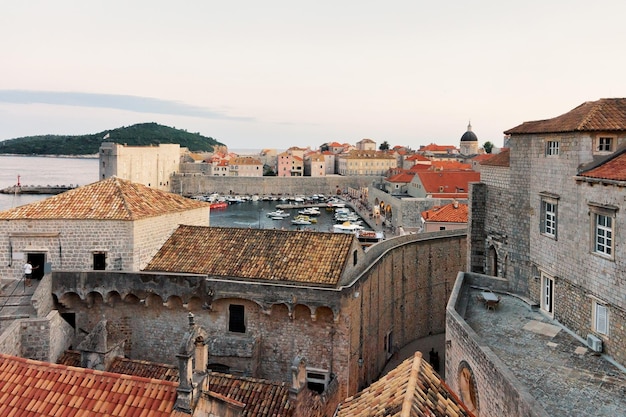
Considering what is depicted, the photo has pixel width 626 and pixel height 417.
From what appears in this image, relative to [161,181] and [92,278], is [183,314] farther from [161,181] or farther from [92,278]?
[161,181]

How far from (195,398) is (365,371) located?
10.4m

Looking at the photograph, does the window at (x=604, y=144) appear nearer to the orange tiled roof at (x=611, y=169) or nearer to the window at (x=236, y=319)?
the orange tiled roof at (x=611, y=169)

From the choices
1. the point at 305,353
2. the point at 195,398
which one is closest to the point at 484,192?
the point at 305,353

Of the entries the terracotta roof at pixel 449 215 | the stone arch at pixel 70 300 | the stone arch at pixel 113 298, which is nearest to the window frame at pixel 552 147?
the stone arch at pixel 113 298

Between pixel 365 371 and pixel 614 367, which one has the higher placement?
pixel 614 367

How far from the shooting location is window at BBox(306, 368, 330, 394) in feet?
49.1

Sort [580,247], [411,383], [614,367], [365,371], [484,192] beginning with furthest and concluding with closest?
1. [484,192]
2. [365,371]
3. [580,247]
4. [614,367]
5. [411,383]

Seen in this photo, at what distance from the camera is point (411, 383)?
22.8ft

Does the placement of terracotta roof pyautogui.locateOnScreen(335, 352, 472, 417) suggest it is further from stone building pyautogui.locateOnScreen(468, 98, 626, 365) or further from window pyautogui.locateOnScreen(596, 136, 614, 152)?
window pyautogui.locateOnScreen(596, 136, 614, 152)

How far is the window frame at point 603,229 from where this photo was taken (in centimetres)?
1123

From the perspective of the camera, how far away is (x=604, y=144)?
12750mm

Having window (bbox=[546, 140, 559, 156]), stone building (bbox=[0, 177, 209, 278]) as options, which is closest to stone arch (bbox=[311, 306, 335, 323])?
stone building (bbox=[0, 177, 209, 278])

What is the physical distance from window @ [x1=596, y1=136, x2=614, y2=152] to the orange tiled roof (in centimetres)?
35

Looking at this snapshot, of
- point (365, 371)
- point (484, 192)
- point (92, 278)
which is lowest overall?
point (365, 371)
